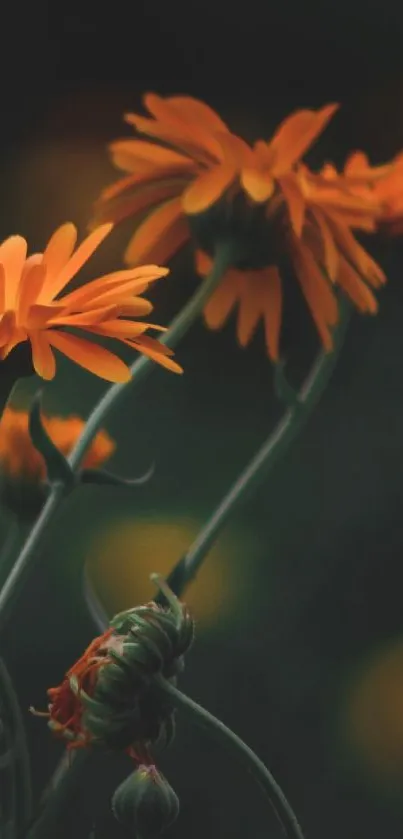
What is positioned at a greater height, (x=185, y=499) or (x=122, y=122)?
(x=122, y=122)

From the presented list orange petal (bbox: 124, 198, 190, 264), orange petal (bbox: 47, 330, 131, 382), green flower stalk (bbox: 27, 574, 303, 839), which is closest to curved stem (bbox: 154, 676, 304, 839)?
green flower stalk (bbox: 27, 574, 303, 839)

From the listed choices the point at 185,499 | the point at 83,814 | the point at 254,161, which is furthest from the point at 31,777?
the point at 254,161

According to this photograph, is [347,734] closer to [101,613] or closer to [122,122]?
[101,613]

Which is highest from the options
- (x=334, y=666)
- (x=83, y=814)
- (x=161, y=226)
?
(x=161, y=226)

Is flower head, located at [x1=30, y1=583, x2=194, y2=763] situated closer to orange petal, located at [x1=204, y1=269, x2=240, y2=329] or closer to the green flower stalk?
the green flower stalk

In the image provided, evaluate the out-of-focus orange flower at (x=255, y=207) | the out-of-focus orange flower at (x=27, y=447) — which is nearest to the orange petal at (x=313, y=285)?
the out-of-focus orange flower at (x=255, y=207)

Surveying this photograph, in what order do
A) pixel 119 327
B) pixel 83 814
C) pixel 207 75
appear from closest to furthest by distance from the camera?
pixel 119 327 → pixel 83 814 → pixel 207 75
